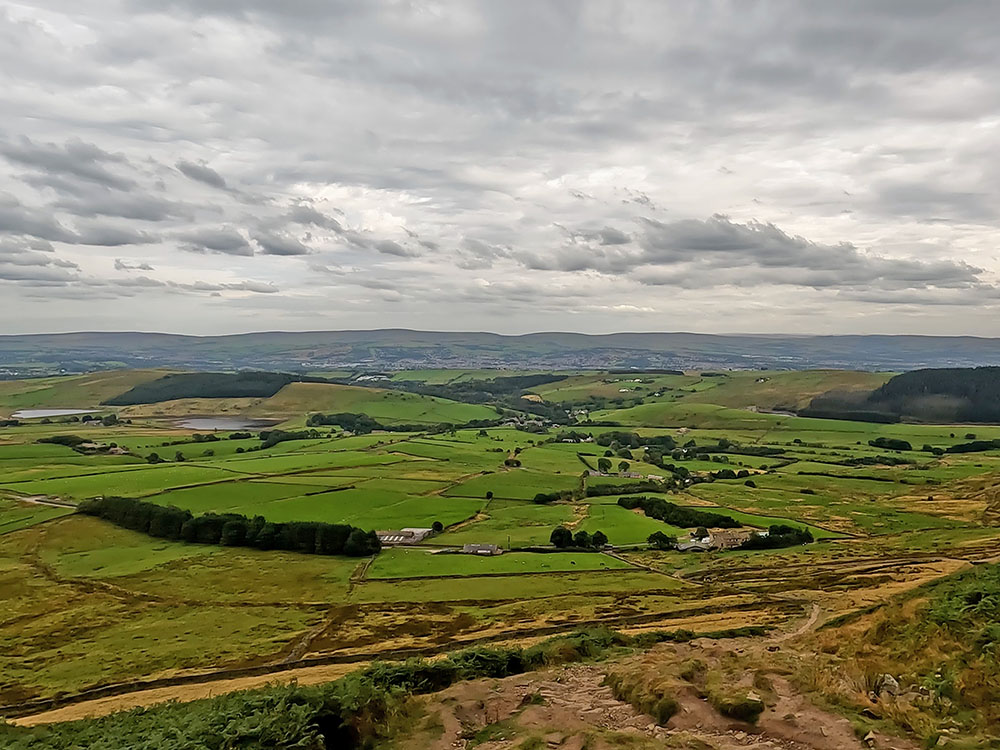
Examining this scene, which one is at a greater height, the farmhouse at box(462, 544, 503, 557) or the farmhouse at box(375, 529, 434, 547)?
the farmhouse at box(462, 544, 503, 557)

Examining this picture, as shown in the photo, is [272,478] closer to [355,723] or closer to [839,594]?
[839,594]

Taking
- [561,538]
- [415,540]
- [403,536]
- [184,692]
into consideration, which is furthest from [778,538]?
[184,692]

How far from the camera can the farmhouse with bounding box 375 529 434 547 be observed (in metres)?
89.4

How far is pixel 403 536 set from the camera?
300 ft

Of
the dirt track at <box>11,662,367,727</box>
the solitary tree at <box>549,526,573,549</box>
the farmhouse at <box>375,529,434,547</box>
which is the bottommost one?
the farmhouse at <box>375,529,434,547</box>

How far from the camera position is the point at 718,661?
2942 centimetres

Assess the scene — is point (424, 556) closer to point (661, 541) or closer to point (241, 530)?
point (241, 530)

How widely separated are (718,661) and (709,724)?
899cm

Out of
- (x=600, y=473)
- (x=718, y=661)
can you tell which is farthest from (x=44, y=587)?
(x=600, y=473)

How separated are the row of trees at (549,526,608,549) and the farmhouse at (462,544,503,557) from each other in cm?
824

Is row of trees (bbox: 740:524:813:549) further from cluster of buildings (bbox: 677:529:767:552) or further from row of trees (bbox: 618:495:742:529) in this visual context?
row of trees (bbox: 618:495:742:529)

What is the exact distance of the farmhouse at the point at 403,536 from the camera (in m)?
89.4

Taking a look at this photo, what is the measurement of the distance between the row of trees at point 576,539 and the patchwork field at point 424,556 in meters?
2.41

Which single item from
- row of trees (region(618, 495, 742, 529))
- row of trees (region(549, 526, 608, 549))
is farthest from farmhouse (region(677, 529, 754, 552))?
row of trees (region(549, 526, 608, 549))
